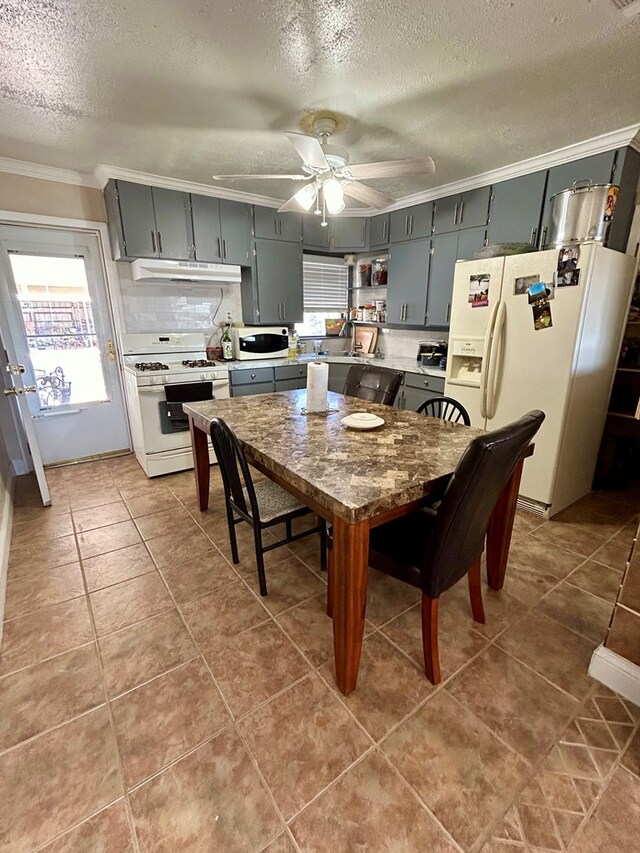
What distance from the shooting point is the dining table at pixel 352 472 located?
1214 millimetres

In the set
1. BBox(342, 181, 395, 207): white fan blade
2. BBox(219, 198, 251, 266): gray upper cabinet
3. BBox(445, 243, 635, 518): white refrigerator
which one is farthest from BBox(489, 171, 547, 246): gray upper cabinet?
BBox(219, 198, 251, 266): gray upper cabinet

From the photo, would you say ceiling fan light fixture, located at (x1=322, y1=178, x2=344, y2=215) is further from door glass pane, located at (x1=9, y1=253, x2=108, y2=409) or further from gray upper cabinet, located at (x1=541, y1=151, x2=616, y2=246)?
door glass pane, located at (x1=9, y1=253, x2=108, y2=409)

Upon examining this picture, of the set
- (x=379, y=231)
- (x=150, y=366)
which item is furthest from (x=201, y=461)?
(x=379, y=231)

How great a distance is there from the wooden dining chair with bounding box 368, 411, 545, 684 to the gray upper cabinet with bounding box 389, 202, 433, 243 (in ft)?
10.2

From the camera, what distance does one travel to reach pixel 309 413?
7.16 feet

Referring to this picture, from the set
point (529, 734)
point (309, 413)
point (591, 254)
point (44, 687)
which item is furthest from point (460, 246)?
point (44, 687)

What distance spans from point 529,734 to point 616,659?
0.48 m

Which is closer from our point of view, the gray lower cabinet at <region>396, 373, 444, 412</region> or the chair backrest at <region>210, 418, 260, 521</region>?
the chair backrest at <region>210, 418, 260, 521</region>

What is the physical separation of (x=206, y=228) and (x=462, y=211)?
2.38m

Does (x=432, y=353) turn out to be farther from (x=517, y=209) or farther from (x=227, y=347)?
(x=227, y=347)

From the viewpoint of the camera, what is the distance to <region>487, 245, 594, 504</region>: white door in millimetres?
2359

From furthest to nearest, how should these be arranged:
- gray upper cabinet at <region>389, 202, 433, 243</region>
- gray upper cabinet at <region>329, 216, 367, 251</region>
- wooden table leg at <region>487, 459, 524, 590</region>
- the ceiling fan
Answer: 1. gray upper cabinet at <region>329, 216, 367, 251</region>
2. gray upper cabinet at <region>389, 202, 433, 243</region>
3. the ceiling fan
4. wooden table leg at <region>487, 459, 524, 590</region>

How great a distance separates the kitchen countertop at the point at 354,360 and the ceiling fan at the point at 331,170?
159 cm

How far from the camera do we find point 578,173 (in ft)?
8.75
